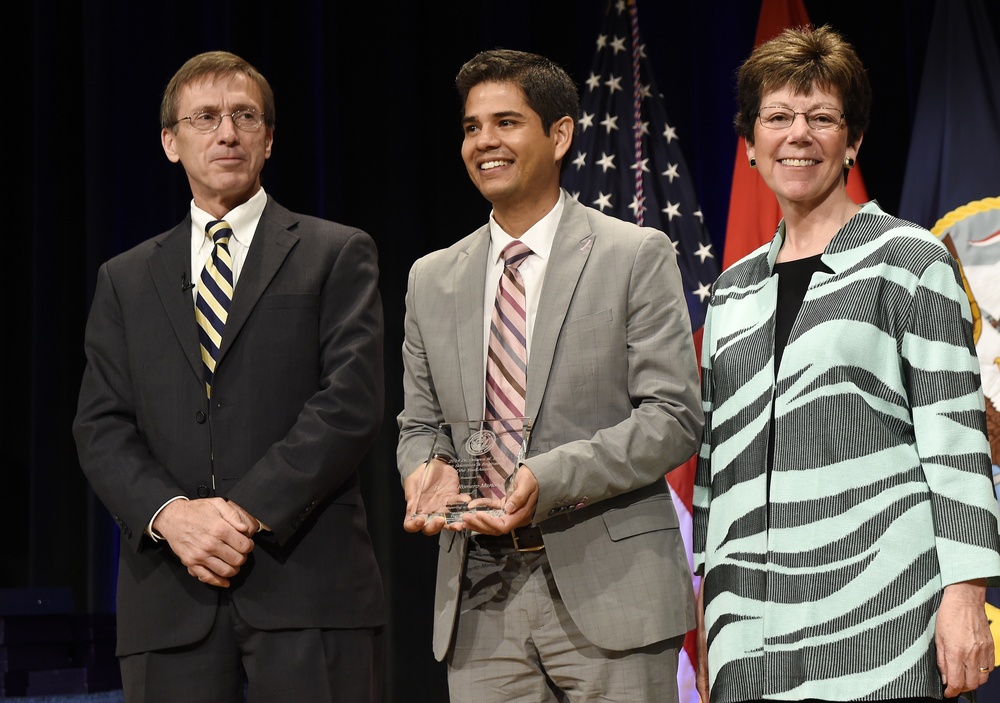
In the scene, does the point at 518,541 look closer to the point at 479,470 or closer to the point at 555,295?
the point at 479,470

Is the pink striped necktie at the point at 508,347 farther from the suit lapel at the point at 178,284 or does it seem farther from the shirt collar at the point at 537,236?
the suit lapel at the point at 178,284

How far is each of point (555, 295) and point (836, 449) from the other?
0.71 meters

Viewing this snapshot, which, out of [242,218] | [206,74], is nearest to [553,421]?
[242,218]

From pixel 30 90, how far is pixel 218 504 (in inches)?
131

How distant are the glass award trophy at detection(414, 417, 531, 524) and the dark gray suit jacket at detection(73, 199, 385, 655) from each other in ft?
1.03

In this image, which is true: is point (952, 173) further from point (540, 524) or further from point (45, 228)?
point (45, 228)

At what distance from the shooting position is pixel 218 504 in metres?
2.43

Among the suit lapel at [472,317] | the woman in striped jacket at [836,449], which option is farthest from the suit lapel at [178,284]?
the woman in striped jacket at [836,449]

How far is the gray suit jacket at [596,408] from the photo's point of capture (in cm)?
228

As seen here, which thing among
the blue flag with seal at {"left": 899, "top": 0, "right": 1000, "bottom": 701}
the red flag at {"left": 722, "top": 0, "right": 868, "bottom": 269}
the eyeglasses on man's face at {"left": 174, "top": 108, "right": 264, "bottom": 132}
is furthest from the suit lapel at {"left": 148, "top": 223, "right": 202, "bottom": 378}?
the blue flag with seal at {"left": 899, "top": 0, "right": 1000, "bottom": 701}

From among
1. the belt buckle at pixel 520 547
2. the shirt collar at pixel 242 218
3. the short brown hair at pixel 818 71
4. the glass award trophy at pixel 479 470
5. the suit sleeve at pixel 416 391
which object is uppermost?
the short brown hair at pixel 818 71

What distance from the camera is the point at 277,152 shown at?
5043 millimetres

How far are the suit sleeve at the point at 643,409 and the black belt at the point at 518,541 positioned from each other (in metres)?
0.13

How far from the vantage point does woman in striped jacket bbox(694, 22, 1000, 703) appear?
6.21 ft
